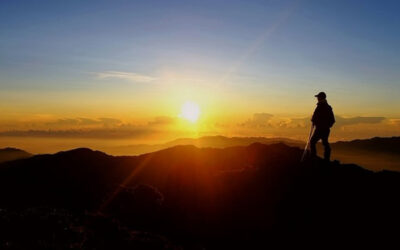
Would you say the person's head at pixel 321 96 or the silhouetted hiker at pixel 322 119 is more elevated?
the person's head at pixel 321 96

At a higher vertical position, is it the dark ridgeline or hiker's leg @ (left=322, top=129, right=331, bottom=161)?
hiker's leg @ (left=322, top=129, right=331, bottom=161)

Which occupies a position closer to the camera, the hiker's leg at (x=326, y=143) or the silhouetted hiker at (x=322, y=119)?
the silhouetted hiker at (x=322, y=119)

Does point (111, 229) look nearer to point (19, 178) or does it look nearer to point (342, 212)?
point (342, 212)

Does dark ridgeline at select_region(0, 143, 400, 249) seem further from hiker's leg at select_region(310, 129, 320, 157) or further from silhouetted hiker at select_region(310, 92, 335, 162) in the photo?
silhouetted hiker at select_region(310, 92, 335, 162)

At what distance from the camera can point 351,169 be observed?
24.8 metres

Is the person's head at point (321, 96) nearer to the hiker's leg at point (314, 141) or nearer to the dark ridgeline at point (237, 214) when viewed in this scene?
the hiker's leg at point (314, 141)

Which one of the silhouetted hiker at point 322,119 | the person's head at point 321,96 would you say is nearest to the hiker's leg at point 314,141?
the silhouetted hiker at point 322,119

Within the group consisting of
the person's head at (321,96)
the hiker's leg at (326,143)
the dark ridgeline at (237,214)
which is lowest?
the dark ridgeline at (237,214)

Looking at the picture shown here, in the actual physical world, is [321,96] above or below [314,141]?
above

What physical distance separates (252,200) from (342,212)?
475cm

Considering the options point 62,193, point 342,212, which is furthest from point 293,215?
point 62,193

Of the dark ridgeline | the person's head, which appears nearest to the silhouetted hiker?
the person's head

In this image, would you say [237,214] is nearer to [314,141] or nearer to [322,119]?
[314,141]

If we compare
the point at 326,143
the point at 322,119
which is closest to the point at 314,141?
the point at 326,143
